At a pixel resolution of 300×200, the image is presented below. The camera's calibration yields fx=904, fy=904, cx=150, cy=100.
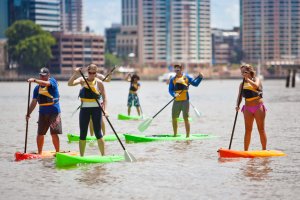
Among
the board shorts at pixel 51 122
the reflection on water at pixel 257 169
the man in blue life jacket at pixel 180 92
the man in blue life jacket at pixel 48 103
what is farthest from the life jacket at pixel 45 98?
the man in blue life jacket at pixel 180 92

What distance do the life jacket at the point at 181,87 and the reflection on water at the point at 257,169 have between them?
5235mm

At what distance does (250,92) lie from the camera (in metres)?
19.8

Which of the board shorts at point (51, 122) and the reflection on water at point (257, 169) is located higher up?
the board shorts at point (51, 122)

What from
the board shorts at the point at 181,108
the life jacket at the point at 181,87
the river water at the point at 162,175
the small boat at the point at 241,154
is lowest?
the river water at the point at 162,175

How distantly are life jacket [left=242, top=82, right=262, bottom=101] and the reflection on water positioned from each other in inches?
54.7

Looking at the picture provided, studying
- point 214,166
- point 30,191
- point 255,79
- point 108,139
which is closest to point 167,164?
point 214,166

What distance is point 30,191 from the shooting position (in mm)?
15898

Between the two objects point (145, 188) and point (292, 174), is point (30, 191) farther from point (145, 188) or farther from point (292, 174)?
point (292, 174)

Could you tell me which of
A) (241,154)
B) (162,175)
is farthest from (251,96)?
(162,175)

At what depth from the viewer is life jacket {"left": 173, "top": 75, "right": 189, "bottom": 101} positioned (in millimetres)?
24953

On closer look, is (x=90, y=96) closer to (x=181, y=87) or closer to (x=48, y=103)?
(x=48, y=103)

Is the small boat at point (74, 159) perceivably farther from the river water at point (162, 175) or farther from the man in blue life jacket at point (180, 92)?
the man in blue life jacket at point (180, 92)

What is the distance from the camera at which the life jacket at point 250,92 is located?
19.7 meters

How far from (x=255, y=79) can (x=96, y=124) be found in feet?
12.0
